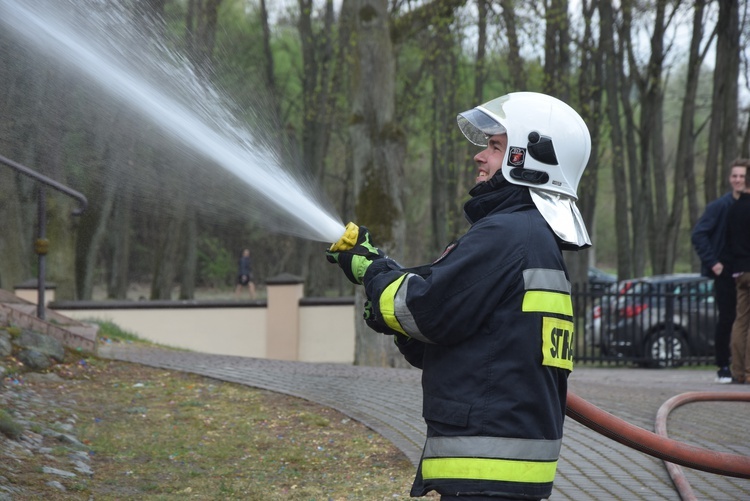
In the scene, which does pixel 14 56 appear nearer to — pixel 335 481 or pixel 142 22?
pixel 142 22

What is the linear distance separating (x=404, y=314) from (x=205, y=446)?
12.0ft

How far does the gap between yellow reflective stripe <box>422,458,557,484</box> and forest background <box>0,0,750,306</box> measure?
149 cm

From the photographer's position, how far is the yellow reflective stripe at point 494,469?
2896 mm

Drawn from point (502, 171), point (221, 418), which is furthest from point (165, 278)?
A: point (502, 171)

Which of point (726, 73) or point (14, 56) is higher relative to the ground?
point (726, 73)

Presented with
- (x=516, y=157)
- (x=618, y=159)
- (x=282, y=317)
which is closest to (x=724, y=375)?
(x=516, y=157)

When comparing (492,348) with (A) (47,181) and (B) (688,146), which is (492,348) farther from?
(B) (688,146)

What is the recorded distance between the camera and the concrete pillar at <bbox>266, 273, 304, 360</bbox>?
1700 centimetres

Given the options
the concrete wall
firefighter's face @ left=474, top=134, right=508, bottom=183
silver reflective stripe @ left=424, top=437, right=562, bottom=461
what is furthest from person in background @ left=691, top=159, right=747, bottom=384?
the concrete wall

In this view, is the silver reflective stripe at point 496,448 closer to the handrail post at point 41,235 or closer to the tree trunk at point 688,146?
the handrail post at point 41,235

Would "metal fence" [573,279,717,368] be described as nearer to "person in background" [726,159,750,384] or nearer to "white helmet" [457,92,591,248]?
"person in background" [726,159,750,384]

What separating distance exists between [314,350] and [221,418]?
10.0 metres

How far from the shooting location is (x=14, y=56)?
6508mm

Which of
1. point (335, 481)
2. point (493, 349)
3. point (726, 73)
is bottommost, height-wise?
point (335, 481)
